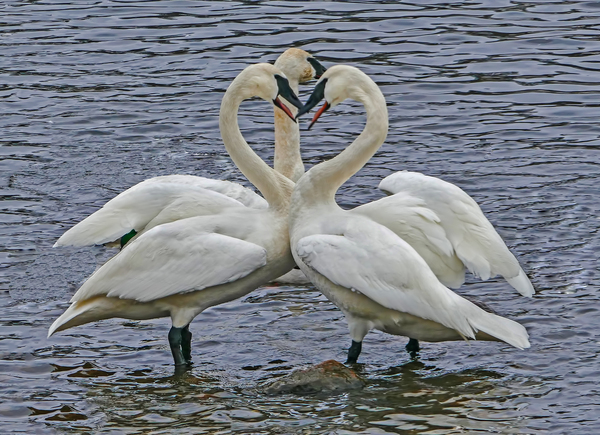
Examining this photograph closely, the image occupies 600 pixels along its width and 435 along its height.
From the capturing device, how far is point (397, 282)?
24.8 ft

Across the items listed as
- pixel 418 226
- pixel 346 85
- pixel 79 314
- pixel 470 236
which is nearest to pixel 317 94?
pixel 346 85

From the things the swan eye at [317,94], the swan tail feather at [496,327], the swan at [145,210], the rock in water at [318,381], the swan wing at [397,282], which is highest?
the swan eye at [317,94]

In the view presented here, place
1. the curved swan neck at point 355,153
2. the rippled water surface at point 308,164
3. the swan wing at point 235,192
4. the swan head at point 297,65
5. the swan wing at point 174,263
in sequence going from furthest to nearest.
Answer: the swan head at point 297,65, the swan wing at point 235,192, the curved swan neck at point 355,153, the swan wing at point 174,263, the rippled water surface at point 308,164

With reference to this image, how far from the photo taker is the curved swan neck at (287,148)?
11242mm

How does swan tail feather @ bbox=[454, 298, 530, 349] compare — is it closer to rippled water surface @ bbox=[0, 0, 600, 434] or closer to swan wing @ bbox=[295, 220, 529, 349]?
swan wing @ bbox=[295, 220, 529, 349]

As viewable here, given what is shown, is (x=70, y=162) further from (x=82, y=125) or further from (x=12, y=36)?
(x=12, y=36)

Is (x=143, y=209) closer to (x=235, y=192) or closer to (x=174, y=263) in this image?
(x=174, y=263)

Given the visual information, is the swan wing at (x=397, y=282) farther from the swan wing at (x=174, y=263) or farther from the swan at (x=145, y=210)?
the swan at (x=145, y=210)

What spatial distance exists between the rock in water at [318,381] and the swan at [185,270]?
2.47ft

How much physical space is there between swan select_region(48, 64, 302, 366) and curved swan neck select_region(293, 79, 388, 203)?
1.05 feet

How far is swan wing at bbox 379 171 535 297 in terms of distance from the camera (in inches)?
314

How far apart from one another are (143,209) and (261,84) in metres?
1.23

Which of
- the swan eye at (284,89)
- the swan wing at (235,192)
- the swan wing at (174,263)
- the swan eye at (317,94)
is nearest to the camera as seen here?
the swan wing at (174,263)

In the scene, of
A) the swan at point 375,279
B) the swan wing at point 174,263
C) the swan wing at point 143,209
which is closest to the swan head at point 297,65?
the swan wing at point 143,209
